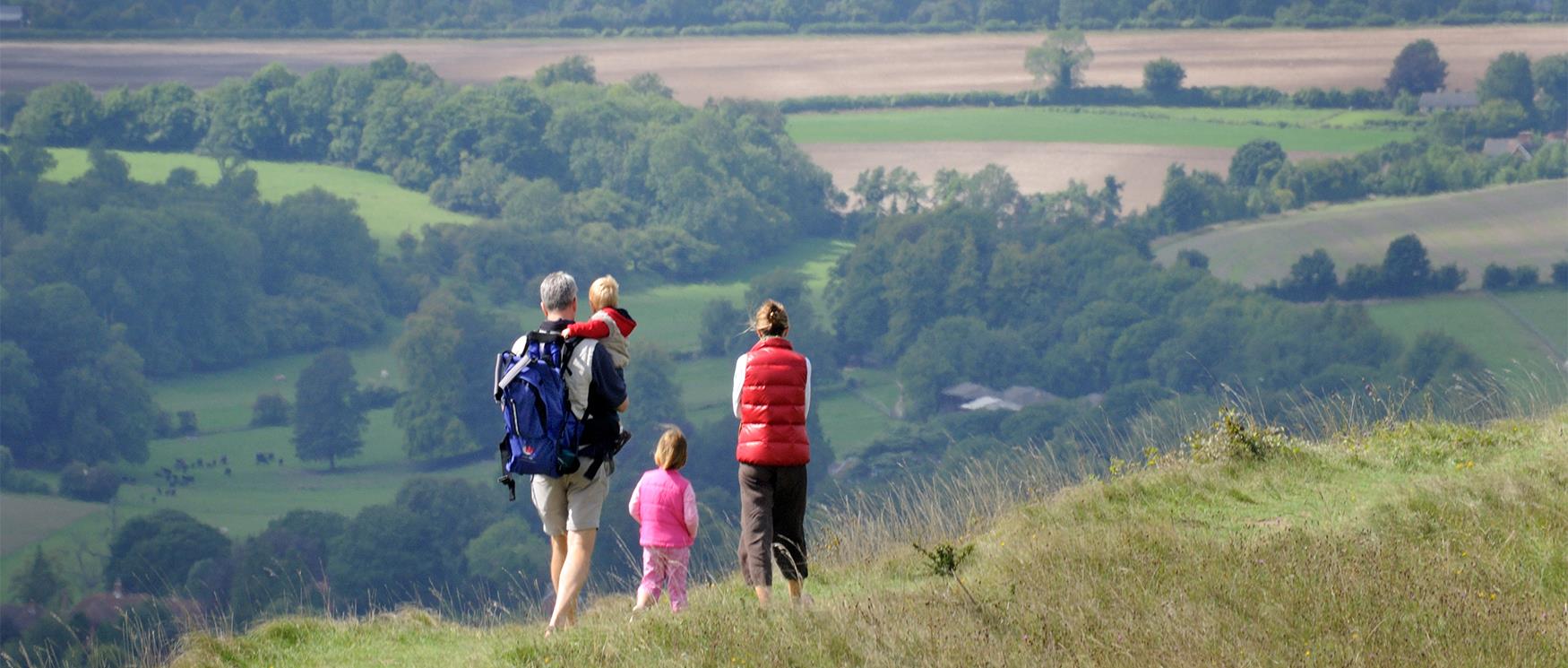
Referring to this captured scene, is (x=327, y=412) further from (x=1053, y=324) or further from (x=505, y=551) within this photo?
(x=1053, y=324)

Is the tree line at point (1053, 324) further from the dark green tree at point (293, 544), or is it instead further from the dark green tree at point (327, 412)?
the dark green tree at point (327, 412)

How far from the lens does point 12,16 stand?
155625mm

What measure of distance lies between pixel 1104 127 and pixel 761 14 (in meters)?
46.6

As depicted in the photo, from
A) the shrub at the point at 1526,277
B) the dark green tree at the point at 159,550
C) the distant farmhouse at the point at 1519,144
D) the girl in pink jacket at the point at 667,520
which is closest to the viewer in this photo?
the girl in pink jacket at the point at 667,520

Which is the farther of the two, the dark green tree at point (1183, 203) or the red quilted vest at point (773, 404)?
the dark green tree at point (1183, 203)

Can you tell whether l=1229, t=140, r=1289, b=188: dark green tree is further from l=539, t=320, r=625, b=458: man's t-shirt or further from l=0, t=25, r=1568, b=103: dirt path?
l=539, t=320, r=625, b=458: man's t-shirt

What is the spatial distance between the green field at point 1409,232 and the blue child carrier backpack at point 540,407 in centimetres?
8876

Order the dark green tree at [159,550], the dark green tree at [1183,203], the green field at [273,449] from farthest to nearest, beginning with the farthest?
the dark green tree at [1183,203] < the green field at [273,449] < the dark green tree at [159,550]

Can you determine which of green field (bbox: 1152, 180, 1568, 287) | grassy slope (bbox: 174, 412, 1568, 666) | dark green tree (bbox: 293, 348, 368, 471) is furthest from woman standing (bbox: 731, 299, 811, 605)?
green field (bbox: 1152, 180, 1568, 287)

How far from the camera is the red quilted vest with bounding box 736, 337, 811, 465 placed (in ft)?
20.6

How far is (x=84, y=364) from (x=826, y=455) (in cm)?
6006

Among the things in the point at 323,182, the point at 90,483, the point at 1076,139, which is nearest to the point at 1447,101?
the point at 1076,139

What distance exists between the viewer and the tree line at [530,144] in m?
137

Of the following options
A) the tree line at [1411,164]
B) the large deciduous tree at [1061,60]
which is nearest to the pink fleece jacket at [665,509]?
the tree line at [1411,164]
